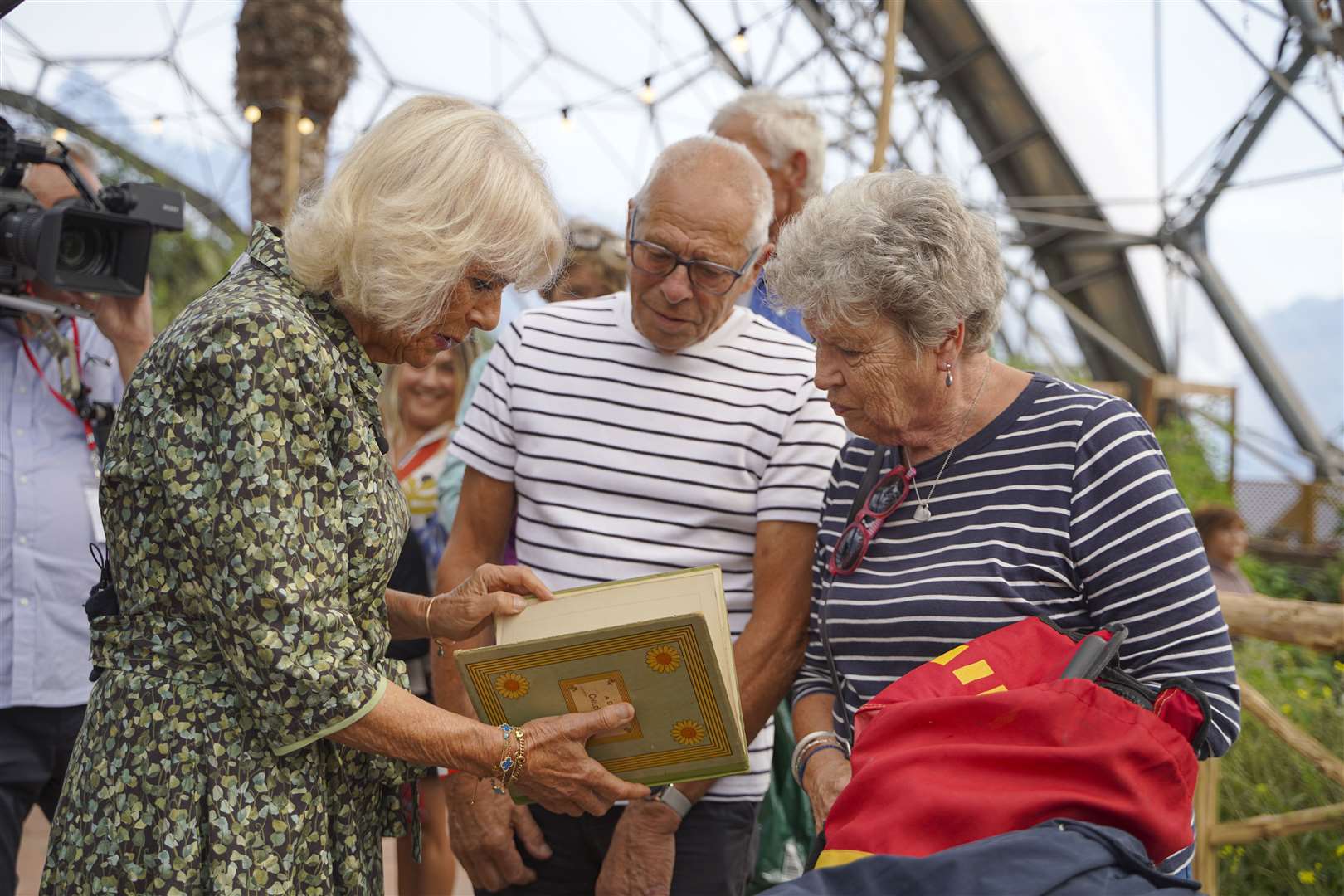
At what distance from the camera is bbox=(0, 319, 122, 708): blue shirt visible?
2.65m

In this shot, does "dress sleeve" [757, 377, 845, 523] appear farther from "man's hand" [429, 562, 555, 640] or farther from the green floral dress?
the green floral dress

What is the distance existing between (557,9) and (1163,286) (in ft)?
31.0

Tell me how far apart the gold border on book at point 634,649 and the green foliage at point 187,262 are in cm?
1452

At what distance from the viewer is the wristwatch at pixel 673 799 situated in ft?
7.97

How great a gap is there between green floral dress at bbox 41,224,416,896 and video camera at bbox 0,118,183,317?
101cm

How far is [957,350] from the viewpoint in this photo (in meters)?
2.05

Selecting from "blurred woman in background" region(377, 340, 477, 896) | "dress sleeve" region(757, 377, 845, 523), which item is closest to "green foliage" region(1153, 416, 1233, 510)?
"blurred woman in background" region(377, 340, 477, 896)

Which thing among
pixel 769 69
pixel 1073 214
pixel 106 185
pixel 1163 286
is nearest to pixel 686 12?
pixel 769 69

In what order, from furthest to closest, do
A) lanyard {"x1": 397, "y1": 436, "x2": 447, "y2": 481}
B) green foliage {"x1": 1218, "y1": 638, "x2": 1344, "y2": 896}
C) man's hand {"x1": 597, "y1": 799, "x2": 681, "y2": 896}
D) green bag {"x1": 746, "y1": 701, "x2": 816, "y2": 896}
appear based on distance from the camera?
green foliage {"x1": 1218, "y1": 638, "x2": 1344, "y2": 896} < lanyard {"x1": 397, "y1": 436, "x2": 447, "y2": 481} < green bag {"x1": 746, "y1": 701, "x2": 816, "y2": 896} < man's hand {"x1": 597, "y1": 799, "x2": 681, "y2": 896}

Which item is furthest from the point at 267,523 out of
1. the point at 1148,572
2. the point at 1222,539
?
the point at 1222,539

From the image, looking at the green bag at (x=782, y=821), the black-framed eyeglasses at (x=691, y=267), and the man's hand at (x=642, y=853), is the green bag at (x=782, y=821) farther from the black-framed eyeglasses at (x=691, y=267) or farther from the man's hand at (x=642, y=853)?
the black-framed eyeglasses at (x=691, y=267)

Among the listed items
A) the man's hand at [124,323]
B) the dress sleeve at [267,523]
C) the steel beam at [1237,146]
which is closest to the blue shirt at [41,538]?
the man's hand at [124,323]

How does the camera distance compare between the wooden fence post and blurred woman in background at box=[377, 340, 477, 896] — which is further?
the wooden fence post

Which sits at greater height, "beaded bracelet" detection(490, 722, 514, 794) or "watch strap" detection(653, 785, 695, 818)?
"beaded bracelet" detection(490, 722, 514, 794)
